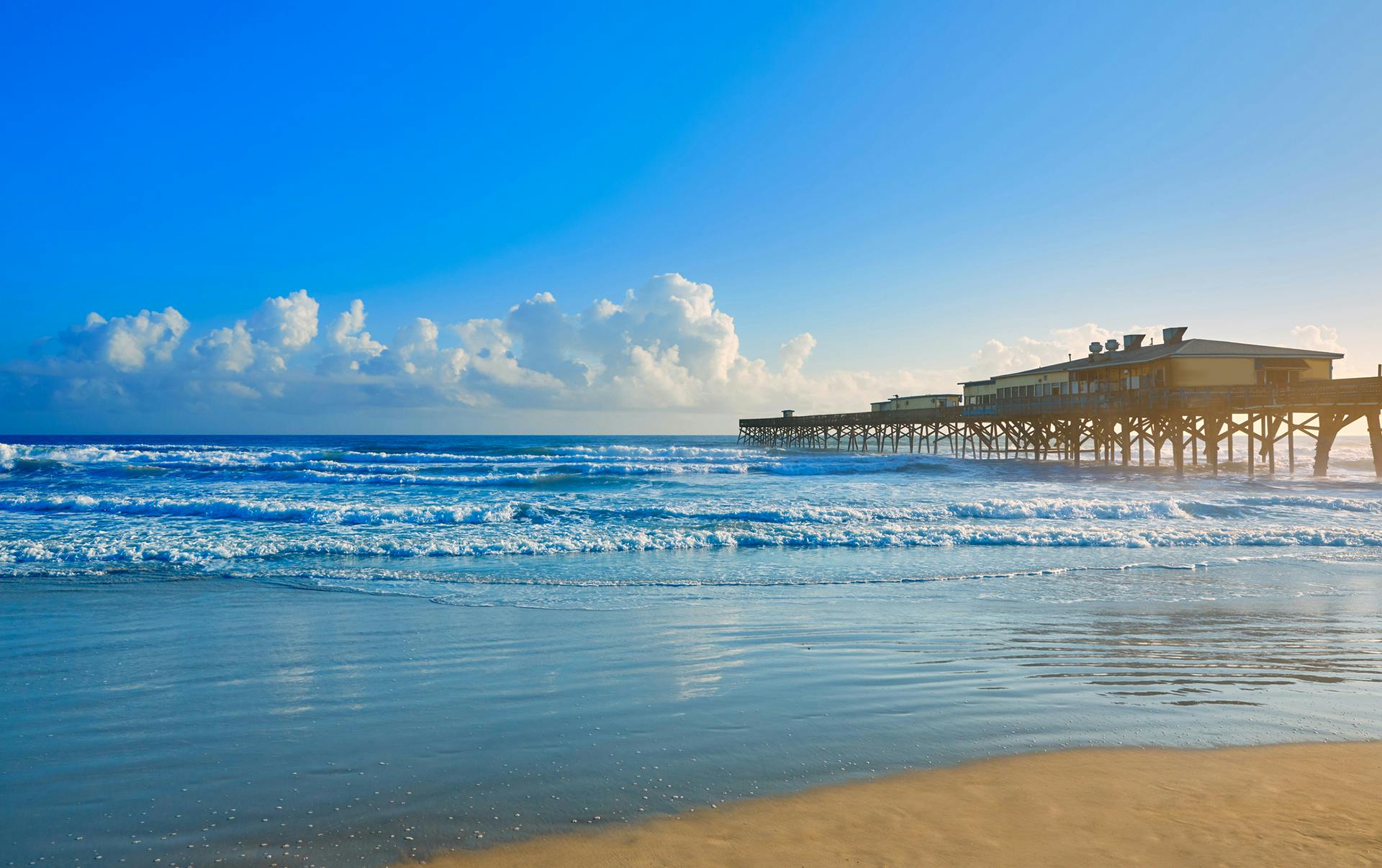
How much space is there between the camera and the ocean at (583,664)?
381 centimetres

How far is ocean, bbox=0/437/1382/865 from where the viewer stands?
12.5ft

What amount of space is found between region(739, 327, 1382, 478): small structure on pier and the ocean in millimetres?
17346

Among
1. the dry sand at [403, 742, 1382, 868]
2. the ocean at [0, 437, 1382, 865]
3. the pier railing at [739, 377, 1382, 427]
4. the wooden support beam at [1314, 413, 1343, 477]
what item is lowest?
the ocean at [0, 437, 1382, 865]

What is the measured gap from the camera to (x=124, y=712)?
5.07m

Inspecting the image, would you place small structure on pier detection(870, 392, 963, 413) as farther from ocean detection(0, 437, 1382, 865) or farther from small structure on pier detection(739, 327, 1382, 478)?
ocean detection(0, 437, 1382, 865)

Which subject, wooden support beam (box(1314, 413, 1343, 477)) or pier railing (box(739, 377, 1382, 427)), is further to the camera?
wooden support beam (box(1314, 413, 1343, 477))

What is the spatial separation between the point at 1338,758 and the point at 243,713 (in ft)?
21.8

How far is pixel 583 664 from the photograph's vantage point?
6.21 meters

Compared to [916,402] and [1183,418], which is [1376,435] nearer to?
[1183,418]

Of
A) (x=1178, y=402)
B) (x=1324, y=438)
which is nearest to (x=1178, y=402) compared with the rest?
(x=1178, y=402)

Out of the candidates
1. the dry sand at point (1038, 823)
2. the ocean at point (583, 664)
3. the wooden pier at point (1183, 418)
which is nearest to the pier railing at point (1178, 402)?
the wooden pier at point (1183, 418)

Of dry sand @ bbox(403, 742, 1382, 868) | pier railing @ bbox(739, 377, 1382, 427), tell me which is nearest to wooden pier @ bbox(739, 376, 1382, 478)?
pier railing @ bbox(739, 377, 1382, 427)

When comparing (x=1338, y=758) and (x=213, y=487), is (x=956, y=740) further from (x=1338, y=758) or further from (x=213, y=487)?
(x=213, y=487)

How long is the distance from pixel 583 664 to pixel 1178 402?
35138mm
